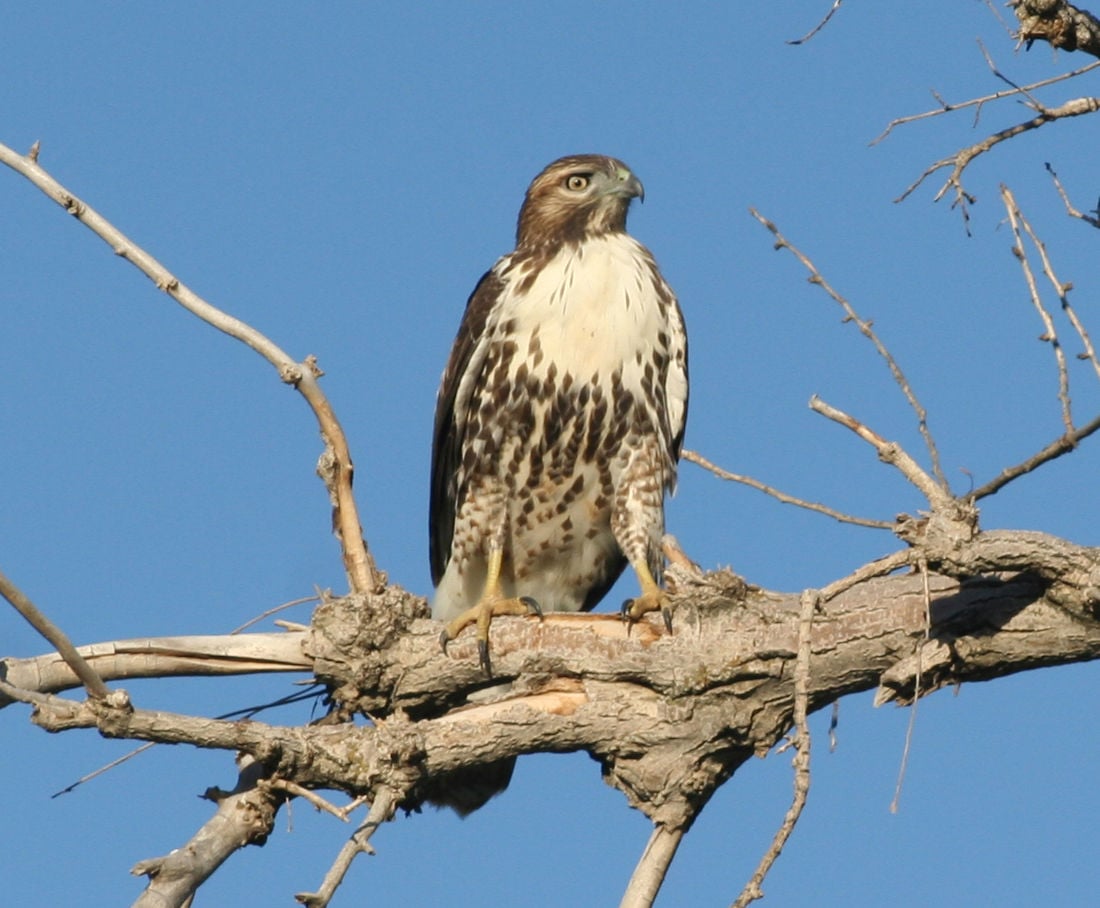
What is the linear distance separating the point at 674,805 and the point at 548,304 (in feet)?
7.62

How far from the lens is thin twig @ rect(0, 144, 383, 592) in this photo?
4.56 meters

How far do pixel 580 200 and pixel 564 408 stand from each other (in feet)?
3.51

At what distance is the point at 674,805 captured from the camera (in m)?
4.71

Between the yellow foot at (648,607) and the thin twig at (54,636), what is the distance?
182 cm

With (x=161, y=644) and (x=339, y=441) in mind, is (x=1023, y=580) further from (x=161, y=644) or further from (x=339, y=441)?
(x=161, y=644)

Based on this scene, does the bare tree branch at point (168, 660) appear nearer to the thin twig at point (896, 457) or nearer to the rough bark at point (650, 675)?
the rough bark at point (650, 675)

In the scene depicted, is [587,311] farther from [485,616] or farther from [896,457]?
[896,457]

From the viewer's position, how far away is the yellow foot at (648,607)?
509cm

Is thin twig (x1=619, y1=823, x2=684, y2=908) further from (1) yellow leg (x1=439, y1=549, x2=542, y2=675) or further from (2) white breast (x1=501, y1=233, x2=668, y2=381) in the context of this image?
(2) white breast (x1=501, y1=233, x2=668, y2=381)

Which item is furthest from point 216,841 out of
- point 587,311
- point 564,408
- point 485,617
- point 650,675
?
point 587,311

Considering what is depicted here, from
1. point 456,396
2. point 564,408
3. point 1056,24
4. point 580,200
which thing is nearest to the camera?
point 1056,24

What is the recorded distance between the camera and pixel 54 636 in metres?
3.88

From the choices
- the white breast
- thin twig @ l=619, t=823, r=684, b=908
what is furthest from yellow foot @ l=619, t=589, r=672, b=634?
the white breast

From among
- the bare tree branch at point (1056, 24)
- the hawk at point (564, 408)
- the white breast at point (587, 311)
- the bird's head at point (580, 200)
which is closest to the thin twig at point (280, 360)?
the hawk at point (564, 408)
